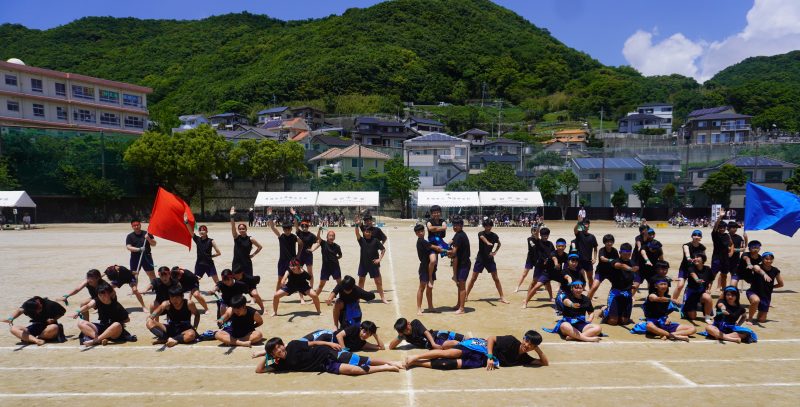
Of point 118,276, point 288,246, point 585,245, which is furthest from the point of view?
point 585,245

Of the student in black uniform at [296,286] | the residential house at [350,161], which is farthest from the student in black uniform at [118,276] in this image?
the residential house at [350,161]

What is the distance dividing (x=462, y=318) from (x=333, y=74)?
134 meters

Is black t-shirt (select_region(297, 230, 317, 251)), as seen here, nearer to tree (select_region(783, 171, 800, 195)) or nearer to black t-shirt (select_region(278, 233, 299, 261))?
black t-shirt (select_region(278, 233, 299, 261))

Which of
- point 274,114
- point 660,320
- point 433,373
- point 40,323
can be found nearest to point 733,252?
point 660,320

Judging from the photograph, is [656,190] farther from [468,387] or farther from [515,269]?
[468,387]

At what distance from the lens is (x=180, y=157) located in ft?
165

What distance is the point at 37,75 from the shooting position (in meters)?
62.7

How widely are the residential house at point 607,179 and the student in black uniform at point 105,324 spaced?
62855 mm

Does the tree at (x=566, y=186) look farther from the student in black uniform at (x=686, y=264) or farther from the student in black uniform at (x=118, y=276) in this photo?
the student in black uniform at (x=118, y=276)

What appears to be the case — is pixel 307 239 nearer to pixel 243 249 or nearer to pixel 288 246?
pixel 288 246

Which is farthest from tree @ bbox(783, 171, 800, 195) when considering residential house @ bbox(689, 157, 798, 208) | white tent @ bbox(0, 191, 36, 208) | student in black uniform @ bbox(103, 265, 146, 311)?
white tent @ bbox(0, 191, 36, 208)

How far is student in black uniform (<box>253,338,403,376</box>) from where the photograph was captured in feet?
25.5

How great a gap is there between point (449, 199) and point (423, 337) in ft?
123

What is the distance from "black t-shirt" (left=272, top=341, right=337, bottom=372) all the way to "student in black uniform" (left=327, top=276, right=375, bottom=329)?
1362 millimetres
